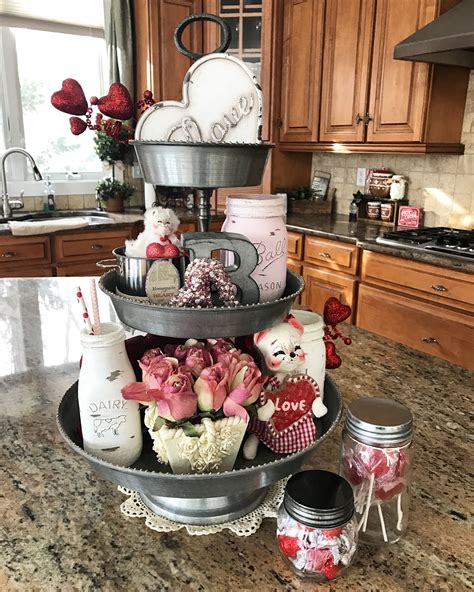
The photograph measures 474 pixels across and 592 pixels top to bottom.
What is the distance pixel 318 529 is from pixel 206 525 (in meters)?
0.20

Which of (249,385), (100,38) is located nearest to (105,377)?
(249,385)

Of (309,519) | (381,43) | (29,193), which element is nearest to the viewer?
(309,519)

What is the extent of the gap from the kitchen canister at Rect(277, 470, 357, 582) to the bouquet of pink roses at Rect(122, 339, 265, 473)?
0.11 m

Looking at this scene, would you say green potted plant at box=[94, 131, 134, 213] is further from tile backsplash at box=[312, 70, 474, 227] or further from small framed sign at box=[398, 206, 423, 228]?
small framed sign at box=[398, 206, 423, 228]

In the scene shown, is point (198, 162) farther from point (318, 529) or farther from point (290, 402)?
point (318, 529)

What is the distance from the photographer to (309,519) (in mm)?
633

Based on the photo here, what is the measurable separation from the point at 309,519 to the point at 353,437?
6.1 inches

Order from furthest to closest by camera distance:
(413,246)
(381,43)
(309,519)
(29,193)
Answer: (29,193), (381,43), (413,246), (309,519)

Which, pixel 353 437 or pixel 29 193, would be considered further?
pixel 29 193

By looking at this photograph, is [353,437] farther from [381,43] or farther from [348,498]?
[381,43]

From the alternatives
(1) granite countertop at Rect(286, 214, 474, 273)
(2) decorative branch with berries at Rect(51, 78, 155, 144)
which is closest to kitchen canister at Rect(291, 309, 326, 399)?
(2) decorative branch with berries at Rect(51, 78, 155, 144)

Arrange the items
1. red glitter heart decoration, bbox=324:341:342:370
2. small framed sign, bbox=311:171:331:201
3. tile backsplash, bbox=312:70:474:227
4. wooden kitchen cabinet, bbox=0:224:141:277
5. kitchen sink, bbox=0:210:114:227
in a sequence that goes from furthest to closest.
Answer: small framed sign, bbox=311:171:331:201, kitchen sink, bbox=0:210:114:227, wooden kitchen cabinet, bbox=0:224:141:277, tile backsplash, bbox=312:70:474:227, red glitter heart decoration, bbox=324:341:342:370

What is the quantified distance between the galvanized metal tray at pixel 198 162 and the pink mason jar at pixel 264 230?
0.14 feet

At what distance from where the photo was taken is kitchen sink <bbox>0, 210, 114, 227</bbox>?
3.46m
